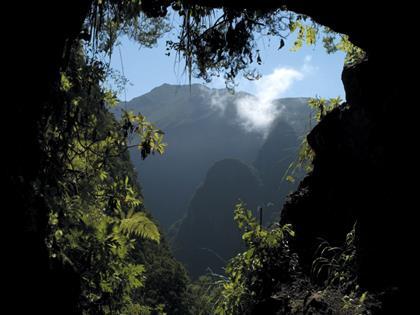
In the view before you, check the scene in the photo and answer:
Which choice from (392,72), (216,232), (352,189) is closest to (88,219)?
(352,189)

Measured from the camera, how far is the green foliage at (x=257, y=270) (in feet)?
19.5

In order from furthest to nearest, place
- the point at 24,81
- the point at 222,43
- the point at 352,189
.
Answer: the point at 352,189, the point at 222,43, the point at 24,81

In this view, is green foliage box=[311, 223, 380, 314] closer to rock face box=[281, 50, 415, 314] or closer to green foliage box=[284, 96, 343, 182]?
rock face box=[281, 50, 415, 314]

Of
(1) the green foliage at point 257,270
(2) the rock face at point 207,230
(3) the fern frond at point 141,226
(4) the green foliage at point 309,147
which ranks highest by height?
(4) the green foliage at point 309,147

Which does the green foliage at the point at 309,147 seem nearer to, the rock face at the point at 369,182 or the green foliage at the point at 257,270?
the rock face at the point at 369,182

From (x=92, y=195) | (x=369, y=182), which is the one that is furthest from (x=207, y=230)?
(x=369, y=182)

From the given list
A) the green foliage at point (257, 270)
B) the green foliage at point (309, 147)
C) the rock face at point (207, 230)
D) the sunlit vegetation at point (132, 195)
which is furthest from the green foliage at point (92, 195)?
the rock face at point (207, 230)

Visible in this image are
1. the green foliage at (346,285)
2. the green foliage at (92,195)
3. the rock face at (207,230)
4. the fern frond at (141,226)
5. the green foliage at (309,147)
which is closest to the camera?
the green foliage at (346,285)

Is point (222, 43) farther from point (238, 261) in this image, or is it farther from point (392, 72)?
point (238, 261)

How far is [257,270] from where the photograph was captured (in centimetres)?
615

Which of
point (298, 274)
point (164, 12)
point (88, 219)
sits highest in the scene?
point (164, 12)

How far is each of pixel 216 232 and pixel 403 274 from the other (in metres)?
188

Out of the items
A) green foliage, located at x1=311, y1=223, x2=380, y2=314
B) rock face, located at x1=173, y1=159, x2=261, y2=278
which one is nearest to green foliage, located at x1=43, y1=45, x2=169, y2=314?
green foliage, located at x1=311, y1=223, x2=380, y2=314

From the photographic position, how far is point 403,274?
3.83 m
